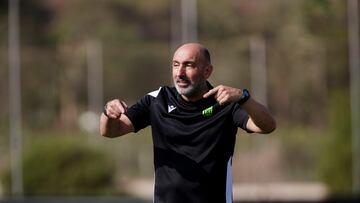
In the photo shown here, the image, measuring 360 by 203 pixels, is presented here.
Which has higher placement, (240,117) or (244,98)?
(244,98)

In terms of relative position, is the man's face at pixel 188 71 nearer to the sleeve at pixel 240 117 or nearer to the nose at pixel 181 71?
the nose at pixel 181 71

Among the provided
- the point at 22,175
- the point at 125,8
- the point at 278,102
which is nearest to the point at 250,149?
the point at 278,102

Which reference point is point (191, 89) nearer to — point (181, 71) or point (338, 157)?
point (181, 71)

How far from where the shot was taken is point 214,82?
83.0 ft

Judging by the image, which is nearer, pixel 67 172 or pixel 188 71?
pixel 188 71

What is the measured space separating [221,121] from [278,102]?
17764mm

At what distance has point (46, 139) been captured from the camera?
24.0 metres

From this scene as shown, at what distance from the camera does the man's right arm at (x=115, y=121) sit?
6504 millimetres

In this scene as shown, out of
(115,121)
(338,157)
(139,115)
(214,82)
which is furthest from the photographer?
(214,82)

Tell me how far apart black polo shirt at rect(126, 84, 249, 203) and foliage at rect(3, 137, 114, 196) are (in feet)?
54.3

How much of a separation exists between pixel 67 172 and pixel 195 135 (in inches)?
665

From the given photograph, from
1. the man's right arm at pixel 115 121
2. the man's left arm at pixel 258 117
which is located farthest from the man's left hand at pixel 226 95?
the man's right arm at pixel 115 121

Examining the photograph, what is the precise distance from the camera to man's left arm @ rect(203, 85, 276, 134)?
625cm

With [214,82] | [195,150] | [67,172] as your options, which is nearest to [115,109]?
[195,150]
